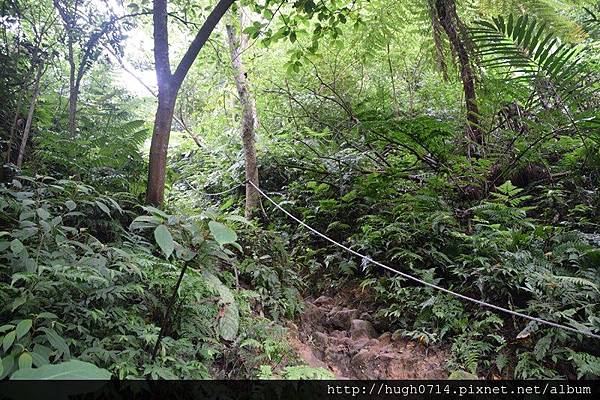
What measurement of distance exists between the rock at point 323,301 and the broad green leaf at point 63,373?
111 inches

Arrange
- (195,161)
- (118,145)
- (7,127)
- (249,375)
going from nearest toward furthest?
(249,375) < (7,127) < (118,145) < (195,161)

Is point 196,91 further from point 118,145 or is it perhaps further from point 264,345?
point 264,345

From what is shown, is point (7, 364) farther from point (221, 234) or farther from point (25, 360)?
point (221, 234)

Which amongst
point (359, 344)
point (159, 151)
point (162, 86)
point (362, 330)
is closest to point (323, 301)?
point (362, 330)

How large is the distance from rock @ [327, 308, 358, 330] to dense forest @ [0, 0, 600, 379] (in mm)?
17

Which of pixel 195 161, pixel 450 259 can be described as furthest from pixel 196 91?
pixel 450 259

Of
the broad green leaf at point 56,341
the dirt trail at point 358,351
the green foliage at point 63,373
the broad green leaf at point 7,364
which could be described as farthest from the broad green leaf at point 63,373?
the dirt trail at point 358,351

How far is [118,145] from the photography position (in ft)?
10.7

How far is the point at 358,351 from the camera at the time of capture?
2.60m

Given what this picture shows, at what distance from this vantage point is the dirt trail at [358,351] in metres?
2.39

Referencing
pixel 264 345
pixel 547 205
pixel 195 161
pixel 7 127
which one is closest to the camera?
pixel 264 345

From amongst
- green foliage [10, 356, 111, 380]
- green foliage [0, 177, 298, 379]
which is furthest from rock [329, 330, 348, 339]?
green foliage [10, 356, 111, 380]

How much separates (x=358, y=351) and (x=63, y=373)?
90.0 inches

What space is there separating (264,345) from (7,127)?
2.82 m
